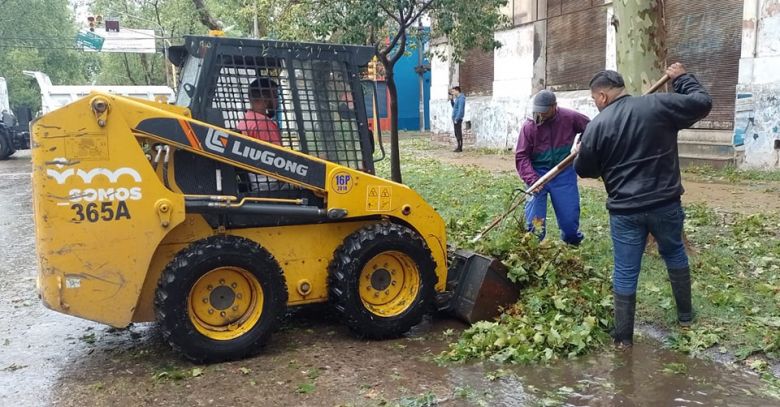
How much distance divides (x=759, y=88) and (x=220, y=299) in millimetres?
10889

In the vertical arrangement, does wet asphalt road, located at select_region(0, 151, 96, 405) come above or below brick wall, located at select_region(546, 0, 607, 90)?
below

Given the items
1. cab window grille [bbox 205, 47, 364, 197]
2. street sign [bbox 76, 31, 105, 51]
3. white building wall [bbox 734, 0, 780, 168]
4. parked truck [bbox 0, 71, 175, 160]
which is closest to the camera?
cab window grille [bbox 205, 47, 364, 197]

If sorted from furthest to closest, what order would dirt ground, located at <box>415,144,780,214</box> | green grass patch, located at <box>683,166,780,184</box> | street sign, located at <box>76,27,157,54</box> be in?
street sign, located at <box>76,27,157,54</box>, green grass patch, located at <box>683,166,780,184</box>, dirt ground, located at <box>415,144,780,214</box>

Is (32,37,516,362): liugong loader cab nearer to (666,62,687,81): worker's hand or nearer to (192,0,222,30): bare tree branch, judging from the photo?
(666,62,687,81): worker's hand

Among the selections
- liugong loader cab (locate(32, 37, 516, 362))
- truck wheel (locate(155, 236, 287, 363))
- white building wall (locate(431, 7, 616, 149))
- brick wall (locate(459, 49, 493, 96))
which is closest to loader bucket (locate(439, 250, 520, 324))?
liugong loader cab (locate(32, 37, 516, 362))

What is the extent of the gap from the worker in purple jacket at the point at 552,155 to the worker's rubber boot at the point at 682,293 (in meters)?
1.55

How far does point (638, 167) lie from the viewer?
4496 mm

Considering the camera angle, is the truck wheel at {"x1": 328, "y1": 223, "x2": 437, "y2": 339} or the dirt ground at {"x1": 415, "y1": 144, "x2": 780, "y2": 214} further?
the dirt ground at {"x1": 415, "y1": 144, "x2": 780, "y2": 214}

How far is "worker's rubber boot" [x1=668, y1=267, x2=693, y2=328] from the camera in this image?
473cm

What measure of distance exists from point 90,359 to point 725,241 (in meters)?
6.05

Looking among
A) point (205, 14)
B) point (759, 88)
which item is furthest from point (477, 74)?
point (759, 88)

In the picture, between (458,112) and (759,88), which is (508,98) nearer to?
(458,112)

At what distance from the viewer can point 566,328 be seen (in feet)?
15.8

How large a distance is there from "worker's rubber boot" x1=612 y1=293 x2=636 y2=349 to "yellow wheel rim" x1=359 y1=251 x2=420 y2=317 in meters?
1.46
